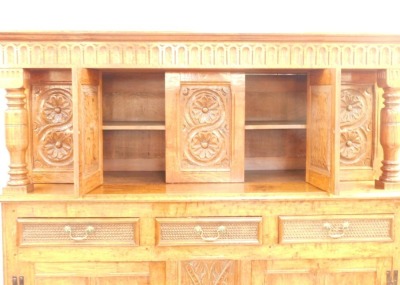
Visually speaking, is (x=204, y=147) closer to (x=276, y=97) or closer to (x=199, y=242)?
(x=199, y=242)

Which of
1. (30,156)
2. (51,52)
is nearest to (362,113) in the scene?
(51,52)

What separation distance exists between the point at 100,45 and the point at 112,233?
0.93m

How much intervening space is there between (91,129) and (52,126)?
10.9 inches

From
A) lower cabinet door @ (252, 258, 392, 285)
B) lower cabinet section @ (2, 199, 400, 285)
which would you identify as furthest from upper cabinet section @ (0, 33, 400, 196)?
lower cabinet door @ (252, 258, 392, 285)

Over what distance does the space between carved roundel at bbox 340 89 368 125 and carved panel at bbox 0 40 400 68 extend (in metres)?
0.33

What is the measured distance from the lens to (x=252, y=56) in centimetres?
229

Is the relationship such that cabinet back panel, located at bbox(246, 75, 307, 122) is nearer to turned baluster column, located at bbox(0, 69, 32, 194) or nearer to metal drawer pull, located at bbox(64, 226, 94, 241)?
metal drawer pull, located at bbox(64, 226, 94, 241)

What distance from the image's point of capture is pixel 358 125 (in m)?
2.64

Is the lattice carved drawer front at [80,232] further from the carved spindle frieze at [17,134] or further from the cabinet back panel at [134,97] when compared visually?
the cabinet back panel at [134,97]

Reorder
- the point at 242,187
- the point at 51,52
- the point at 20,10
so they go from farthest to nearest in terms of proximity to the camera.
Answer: the point at 20,10 → the point at 242,187 → the point at 51,52

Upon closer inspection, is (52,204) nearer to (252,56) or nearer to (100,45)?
(100,45)

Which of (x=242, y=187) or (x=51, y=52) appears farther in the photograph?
(x=242, y=187)

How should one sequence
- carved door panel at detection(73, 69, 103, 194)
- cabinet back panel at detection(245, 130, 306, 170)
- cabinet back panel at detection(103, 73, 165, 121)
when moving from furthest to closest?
cabinet back panel at detection(245, 130, 306, 170), cabinet back panel at detection(103, 73, 165, 121), carved door panel at detection(73, 69, 103, 194)

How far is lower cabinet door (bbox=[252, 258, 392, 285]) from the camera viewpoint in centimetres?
234
